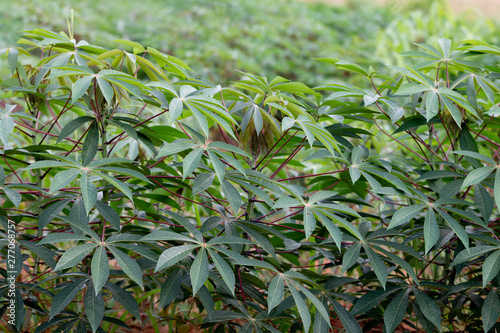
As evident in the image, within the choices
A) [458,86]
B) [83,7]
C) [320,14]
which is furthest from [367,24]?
[458,86]

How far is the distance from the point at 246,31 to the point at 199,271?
17.0ft

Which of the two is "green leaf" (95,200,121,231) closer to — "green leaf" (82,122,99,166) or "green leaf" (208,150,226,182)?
"green leaf" (82,122,99,166)

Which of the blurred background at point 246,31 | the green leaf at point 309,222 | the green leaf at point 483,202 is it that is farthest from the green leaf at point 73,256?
the blurred background at point 246,31

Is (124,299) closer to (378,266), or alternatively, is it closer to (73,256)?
(73,256)

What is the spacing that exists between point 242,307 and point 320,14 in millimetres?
6664

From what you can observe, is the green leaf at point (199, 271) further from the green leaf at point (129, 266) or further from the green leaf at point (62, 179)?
the green leaf at point (62, 179)

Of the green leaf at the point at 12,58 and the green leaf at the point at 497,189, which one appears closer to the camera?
the green leaf at the point at 497,189

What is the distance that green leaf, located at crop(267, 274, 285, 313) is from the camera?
0.84 m

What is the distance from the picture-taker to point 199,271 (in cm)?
81

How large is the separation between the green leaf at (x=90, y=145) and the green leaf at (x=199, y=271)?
34cm

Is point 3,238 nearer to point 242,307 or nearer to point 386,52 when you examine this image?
point 242,307

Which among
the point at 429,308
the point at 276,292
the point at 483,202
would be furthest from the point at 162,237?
the point at 483,202

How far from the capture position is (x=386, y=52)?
5078mm

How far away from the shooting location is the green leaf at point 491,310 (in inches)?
38.4
